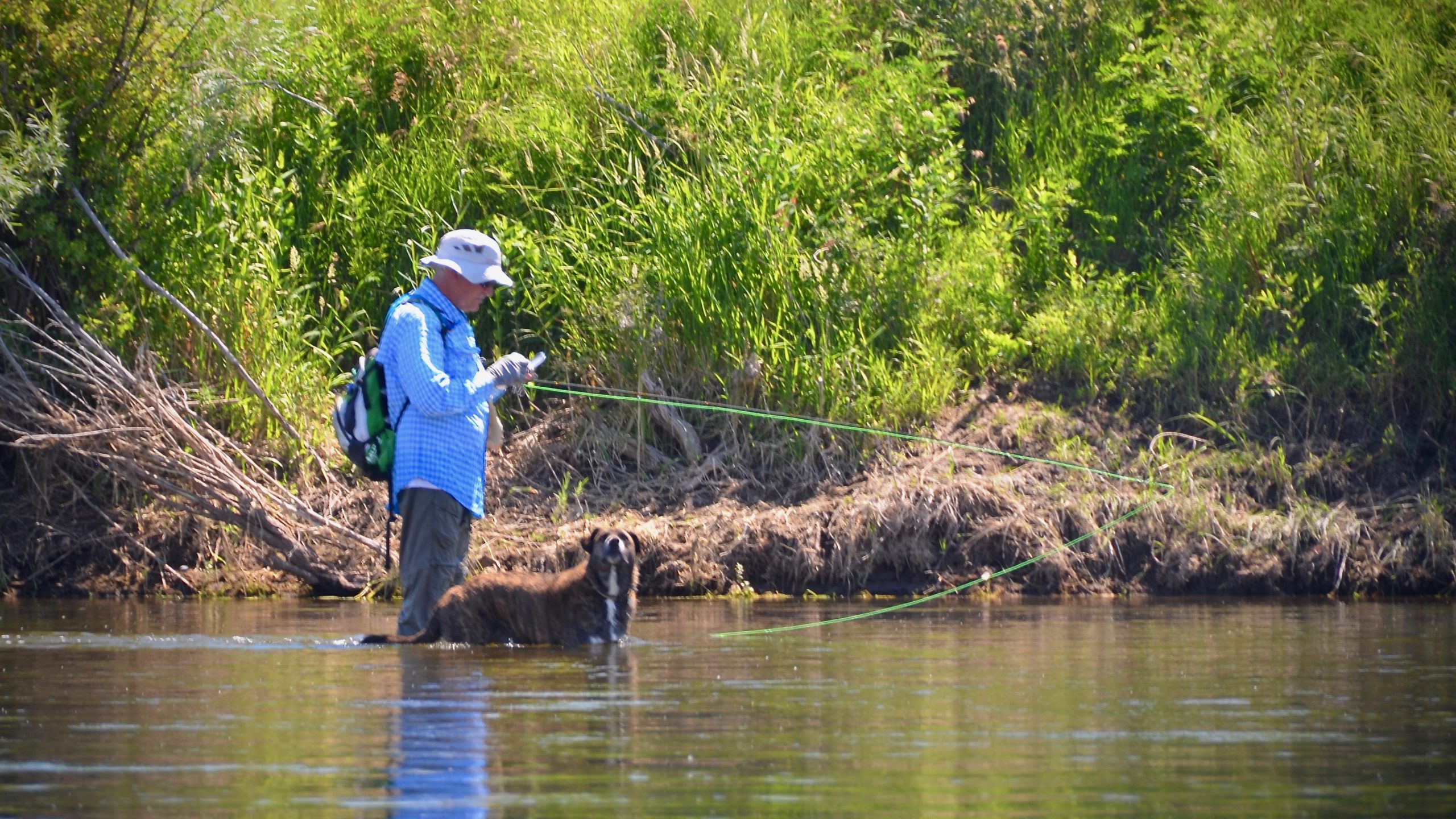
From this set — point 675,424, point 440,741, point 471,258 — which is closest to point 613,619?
point 471,258

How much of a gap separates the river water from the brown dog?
0.17 metres

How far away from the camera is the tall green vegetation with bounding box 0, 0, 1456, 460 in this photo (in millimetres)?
13727

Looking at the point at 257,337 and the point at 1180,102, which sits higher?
the point at 1180,102

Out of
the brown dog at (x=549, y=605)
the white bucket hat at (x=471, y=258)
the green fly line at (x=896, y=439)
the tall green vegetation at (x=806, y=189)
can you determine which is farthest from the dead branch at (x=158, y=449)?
the white bucket hat at (x=471, y=258)

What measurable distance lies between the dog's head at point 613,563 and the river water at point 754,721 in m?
0.31

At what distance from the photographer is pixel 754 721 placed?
701 cm

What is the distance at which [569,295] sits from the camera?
14625 millimetres

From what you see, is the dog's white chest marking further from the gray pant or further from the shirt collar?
the shirt collar

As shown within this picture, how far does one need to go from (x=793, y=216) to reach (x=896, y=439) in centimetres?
196

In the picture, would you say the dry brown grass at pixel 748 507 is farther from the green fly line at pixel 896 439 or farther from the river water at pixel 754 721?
the river water at pixel 754 721

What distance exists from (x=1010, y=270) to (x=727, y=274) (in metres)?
2.46

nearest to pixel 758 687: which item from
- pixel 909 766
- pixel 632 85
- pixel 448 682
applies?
pixel 448 682

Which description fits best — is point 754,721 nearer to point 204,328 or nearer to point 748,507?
point 748,507

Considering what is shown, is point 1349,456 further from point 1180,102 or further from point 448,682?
point 448,682
